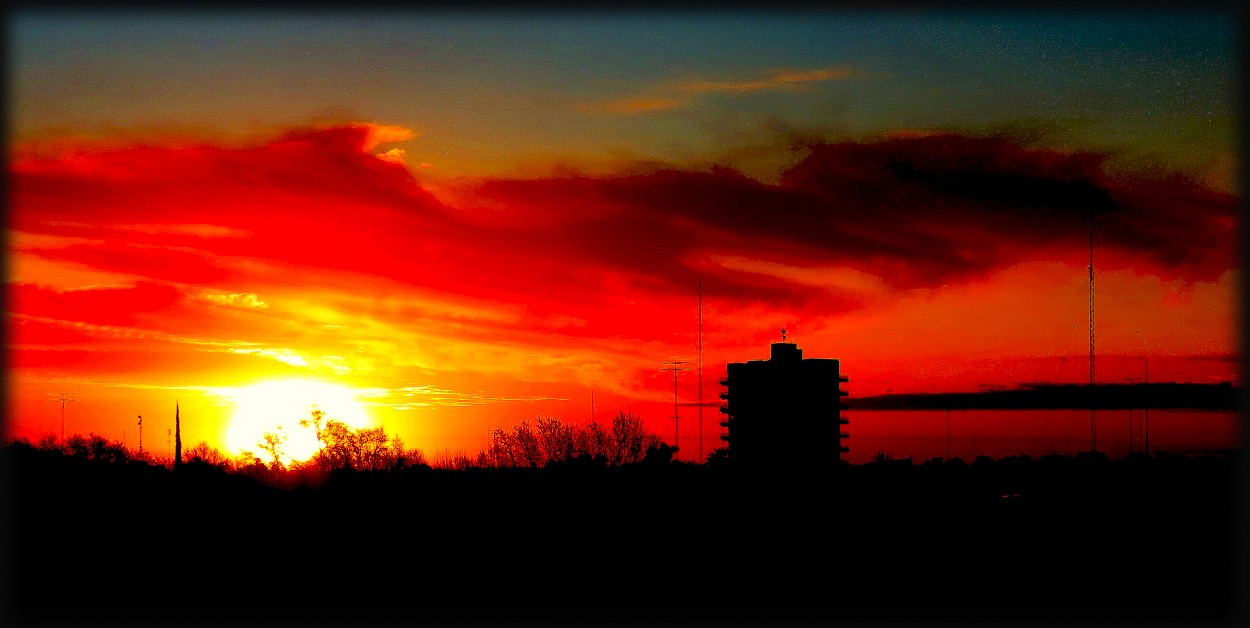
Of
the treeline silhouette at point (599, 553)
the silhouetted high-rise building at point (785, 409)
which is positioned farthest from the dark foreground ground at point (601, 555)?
the silhouetted high-rise building at point (785, 409)

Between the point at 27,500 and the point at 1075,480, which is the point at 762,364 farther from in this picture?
the point at 27,500

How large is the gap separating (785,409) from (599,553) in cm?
8927

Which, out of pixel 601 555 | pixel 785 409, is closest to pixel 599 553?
pixel 601 555

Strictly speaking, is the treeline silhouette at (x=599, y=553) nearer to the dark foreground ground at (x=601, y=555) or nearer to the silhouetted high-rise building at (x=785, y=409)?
the dark foreground ground at (x=601, y=555)

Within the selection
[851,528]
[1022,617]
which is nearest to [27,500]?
[851,528]

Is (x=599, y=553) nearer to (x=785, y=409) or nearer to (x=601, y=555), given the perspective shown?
(x=601, y=555)

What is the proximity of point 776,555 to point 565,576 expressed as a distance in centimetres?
925

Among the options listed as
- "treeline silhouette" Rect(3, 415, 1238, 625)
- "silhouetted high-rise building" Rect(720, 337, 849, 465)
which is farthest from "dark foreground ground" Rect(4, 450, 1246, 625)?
"silhouetted high-rise building" Rect(720, 337, 849, 465)

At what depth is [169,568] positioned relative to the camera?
4147cm

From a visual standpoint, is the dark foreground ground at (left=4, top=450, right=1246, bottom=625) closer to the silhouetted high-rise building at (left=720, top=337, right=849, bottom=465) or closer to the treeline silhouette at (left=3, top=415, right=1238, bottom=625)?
the treeline silhouette at (left=3, top=415, right=1238, bottom=625)

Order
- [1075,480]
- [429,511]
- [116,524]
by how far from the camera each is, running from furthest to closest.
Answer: [1075,480] → [429,511] → [116,524]

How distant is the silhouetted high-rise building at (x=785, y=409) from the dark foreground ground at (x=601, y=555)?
6366 centimetres

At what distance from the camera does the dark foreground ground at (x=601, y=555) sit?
3578cm

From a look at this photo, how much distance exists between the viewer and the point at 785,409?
436 ft
